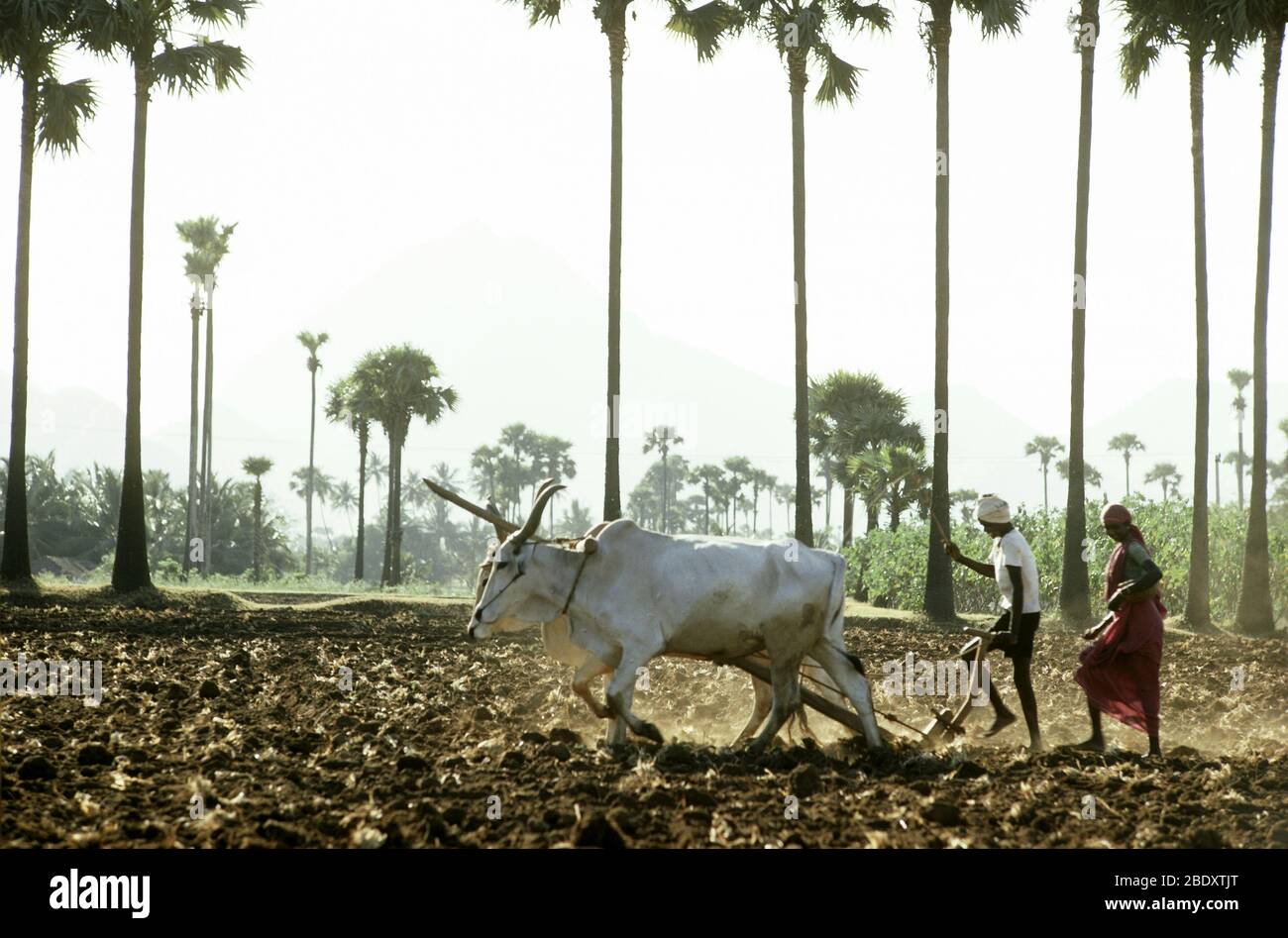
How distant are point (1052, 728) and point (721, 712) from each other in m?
2.98

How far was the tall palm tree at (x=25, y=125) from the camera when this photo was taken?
1051 inches

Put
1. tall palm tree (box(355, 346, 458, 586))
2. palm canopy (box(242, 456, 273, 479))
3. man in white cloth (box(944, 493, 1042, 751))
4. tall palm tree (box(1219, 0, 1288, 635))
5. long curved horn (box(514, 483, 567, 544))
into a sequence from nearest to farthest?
long curved horn (box(514, 483, 567, 544)) < man in white cloth (box(944, 493, 1042, 751)) < tall palm tree (box(1219, 0, 1288, 635)) < tall palm tree (box(355, 346, 458, 586)) < palm canopy (box(242, 456, 273, 479))

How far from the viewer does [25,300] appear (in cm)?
2781

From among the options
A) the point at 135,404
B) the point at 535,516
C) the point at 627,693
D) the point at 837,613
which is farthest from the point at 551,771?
the point at 135,404

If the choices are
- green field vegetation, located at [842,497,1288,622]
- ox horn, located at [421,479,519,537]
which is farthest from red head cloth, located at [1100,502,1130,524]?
green field vegetation, located at [842,497,1288,622]

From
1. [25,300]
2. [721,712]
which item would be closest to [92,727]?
[721,712]

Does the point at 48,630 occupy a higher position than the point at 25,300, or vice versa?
the point at 25,300

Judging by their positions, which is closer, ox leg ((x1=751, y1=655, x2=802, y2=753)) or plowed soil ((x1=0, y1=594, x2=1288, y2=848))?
plowed soil ((x1=0, y1=594, x2=1288, y2=848))

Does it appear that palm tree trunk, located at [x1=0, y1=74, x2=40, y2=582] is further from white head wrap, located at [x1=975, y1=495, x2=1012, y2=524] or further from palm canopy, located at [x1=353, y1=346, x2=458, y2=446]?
palm canopy, located at [x1=353, y1=346, x2=458, y2=446]

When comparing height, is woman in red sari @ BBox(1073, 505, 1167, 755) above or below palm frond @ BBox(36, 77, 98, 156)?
below

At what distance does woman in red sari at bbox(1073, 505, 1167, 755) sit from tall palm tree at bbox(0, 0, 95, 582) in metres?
22.7

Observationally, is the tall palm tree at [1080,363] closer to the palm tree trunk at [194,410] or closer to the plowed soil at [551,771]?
the plowed soil at [551,771]

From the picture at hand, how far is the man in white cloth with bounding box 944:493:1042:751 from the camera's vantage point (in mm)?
10156

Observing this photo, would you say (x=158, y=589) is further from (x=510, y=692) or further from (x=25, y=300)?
(x=510, y=692)
